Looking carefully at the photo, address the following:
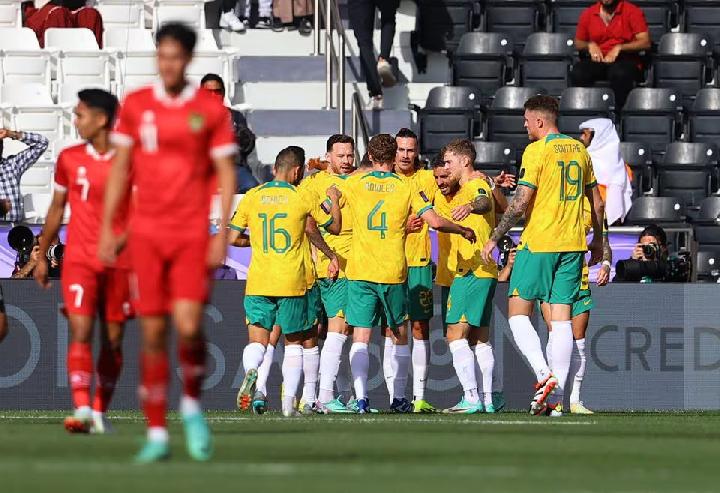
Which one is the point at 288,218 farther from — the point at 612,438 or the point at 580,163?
the point at 612,438

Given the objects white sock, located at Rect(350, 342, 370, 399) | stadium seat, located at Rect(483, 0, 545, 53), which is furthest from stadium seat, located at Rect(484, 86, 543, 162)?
white sock, located at Rect(350, 342, 370, 399)

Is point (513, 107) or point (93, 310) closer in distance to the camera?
point (93, 310)

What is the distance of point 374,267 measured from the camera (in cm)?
1487

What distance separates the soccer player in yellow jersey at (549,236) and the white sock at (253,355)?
212 cm

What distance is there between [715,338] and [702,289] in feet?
1.60

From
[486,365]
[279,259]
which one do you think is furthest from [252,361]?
[486,365]

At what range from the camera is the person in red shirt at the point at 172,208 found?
27.4 ft

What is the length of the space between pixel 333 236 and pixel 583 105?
21.8 feet

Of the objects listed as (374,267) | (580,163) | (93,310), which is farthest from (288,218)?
(93,310)

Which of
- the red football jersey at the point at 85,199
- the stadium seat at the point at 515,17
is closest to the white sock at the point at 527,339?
the red football jersey at the point at 85,199

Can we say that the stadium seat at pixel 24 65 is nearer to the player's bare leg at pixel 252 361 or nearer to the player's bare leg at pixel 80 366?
the player's bare leg at pixel 252 361

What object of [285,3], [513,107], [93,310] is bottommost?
[93,310]

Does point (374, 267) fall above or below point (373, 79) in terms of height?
below

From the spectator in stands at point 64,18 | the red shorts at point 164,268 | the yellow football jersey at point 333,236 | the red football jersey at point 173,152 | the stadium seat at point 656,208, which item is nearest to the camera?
the red shorts at point 164,268
